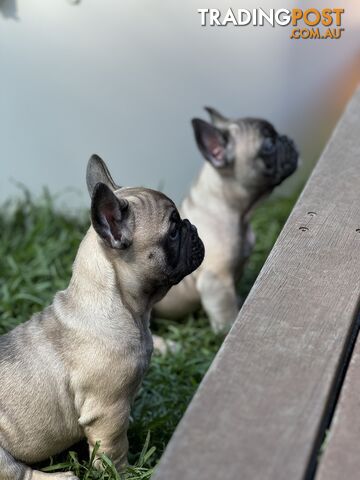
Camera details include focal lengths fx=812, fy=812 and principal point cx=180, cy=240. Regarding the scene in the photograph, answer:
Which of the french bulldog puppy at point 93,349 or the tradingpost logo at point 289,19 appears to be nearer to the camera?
the french bulldog puppy at point 93,349

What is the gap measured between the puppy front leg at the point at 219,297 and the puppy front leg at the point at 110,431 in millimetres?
1387

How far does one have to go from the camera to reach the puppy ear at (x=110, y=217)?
2.38 meters

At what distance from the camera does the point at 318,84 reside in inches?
223

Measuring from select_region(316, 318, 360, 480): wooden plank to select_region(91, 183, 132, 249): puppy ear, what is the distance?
0.87 m

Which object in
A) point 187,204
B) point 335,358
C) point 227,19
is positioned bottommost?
point 187,204

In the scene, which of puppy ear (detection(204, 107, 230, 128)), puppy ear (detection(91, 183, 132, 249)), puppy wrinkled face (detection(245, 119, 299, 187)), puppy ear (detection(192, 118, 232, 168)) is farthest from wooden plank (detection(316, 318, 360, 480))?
puppy ear (detection(204, 107, 230, 128))

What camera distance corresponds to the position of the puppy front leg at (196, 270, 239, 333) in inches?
162

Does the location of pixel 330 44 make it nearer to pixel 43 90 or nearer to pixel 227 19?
pixel 227 19

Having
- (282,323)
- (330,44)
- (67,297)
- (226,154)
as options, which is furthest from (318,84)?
(282,323)

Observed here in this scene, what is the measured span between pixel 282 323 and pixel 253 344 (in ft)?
0.44

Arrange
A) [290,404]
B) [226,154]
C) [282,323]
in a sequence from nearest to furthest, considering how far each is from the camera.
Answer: [290,404]
[282,323]
[226,154]

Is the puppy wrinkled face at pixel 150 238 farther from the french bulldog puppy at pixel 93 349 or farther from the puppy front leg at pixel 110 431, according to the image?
the puppy front leg at pixel 110 431

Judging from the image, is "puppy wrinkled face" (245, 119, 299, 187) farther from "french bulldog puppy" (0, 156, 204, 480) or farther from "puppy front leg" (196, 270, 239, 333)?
"french bulldog puppy" (0, 156, 204, 480)

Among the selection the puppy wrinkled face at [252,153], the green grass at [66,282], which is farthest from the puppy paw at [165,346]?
the puppy wrinkled face at [252,153]
